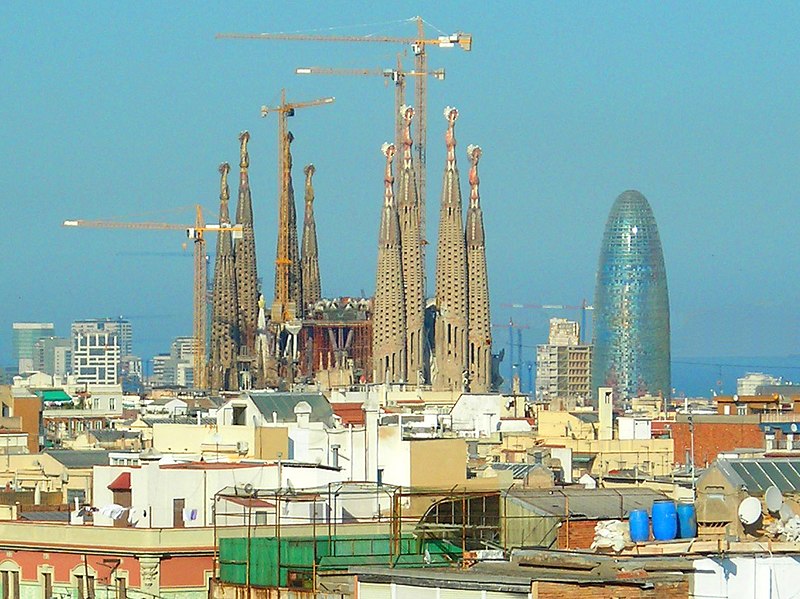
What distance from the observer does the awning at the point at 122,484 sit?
108ft

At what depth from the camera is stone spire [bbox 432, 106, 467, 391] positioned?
156 metres

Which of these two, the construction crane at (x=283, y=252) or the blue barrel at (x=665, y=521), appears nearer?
the blue barrel at (x=665, y=521)

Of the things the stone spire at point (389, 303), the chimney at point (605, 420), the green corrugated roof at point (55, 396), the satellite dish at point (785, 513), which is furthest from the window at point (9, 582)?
the stone spire at point (389, 303)

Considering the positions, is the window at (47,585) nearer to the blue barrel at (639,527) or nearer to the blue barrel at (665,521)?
the blue barrel at (639,527)

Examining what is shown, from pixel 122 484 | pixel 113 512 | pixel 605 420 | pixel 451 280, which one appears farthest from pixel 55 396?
pixel 113 512

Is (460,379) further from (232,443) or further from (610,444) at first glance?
(232,443)

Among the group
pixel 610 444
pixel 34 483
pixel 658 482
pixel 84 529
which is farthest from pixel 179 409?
pixel 84 529

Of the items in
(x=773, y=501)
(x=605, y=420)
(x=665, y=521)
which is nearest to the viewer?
(x=665, y=521)

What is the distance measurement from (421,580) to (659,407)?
4147 inches

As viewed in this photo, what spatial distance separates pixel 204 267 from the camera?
198 meters

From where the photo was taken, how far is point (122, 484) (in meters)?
32.9

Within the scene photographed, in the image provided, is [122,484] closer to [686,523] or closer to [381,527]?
[381,527]

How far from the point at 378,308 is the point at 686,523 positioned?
13513 cm

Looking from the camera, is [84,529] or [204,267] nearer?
[84,529]
